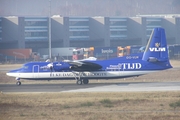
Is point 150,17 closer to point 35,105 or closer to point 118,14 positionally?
point 118,14

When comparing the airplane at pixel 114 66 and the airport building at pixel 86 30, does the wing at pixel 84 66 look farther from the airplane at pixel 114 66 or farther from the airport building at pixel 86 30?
the airport building at pixel 86 30

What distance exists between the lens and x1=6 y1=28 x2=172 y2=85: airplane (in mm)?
47312

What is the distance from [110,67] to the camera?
48.0 metres

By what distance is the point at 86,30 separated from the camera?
108125 mm

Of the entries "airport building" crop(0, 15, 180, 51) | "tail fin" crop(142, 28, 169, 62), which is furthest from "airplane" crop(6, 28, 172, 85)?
"airport building" crop(0, 15, 180, 51)

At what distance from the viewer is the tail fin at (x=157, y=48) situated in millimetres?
47938

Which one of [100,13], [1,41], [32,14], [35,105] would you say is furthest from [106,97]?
[100,13]

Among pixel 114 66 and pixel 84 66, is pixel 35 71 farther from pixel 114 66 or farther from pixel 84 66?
pixel 114 66

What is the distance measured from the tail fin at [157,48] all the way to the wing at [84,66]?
5.38 meters

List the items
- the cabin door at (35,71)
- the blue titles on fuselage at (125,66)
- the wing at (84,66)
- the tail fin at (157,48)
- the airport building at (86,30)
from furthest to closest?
the airport building at (86,30), the cabin door at (35,71), the wing at (84,66), the tail fin at (157,48), the blue titles on fuselage at (125,66)

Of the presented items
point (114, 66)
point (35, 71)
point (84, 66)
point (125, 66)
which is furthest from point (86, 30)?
point (125, 66)

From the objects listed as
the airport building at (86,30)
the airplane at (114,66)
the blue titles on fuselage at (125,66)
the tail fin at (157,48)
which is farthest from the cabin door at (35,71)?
the airport building at (86,30)

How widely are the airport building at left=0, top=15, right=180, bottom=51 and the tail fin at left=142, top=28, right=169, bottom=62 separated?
168ft

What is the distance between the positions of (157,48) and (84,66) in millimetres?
8332
